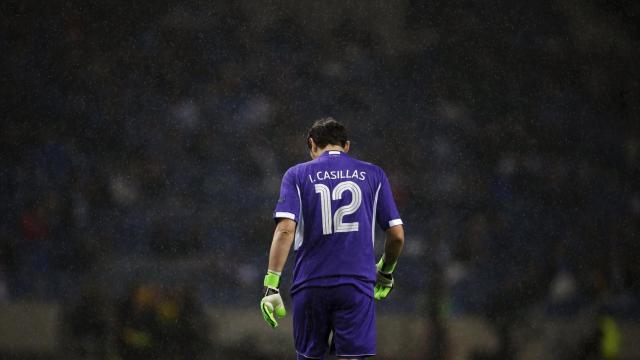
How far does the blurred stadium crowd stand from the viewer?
604 centimetres

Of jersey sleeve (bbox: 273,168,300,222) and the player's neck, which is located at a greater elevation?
the player's neck

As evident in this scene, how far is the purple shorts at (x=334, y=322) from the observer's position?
117 inches

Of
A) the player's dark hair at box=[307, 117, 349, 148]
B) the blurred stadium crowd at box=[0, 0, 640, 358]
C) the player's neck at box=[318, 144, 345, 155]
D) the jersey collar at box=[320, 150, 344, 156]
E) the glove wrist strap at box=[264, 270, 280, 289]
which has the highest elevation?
the blurred stadium crowd at box=[0, 0, 640, 358]

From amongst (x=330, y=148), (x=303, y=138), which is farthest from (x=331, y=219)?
(x=303, y=138)

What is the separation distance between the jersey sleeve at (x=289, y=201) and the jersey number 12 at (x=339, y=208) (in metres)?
0.08

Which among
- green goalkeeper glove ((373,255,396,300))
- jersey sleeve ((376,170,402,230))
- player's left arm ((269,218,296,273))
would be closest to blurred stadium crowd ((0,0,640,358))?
green goalkeeper glove ((373,255,396,300))

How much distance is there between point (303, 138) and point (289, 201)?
3.14m

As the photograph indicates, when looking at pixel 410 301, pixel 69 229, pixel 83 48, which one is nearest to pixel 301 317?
pixel 410 301

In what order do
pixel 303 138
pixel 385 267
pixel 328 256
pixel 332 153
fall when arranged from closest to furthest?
pixel 328 256, pixel 332 153, pixel 385 267, pixel 303 138

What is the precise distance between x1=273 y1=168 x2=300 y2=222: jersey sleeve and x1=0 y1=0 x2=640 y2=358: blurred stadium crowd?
10.1 ft

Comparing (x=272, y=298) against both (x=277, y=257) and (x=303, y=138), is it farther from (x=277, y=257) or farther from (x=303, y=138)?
(x=303, y=138)

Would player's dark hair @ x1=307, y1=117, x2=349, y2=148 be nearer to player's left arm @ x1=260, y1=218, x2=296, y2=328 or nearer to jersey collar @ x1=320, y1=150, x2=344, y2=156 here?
jersey collar @ x1=320, y1=150, x2=344, y2=156

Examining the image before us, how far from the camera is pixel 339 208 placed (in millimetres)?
3004

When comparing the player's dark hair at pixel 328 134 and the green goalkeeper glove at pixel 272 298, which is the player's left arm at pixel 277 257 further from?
the player's dark hair at pixel 328 134
